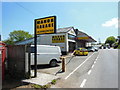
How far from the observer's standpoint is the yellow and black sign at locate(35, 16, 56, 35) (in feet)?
21.1

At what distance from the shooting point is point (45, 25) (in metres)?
6.67

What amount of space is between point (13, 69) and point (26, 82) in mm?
1903

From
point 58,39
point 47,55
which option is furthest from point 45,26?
point 58,39

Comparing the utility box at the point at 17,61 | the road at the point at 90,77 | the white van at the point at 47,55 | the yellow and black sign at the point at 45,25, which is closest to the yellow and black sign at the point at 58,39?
the white van at the point at 47,55

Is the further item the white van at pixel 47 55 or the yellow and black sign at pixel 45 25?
the white van at pixel 47 55

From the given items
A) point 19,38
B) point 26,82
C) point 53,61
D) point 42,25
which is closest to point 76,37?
point 53,61

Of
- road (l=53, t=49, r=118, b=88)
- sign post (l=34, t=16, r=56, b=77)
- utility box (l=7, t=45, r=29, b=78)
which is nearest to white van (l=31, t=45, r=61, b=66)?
road (l=53, t=49, r=118, b=88)

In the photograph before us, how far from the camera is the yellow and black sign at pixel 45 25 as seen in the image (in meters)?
6.42

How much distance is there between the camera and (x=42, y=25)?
6.71 meters

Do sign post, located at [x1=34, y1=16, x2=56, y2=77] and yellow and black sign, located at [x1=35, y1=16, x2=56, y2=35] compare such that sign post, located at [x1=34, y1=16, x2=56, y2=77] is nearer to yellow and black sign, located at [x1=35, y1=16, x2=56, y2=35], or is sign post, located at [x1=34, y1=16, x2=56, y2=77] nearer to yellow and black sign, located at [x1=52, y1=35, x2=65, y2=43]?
yellow and black sign, located at [x1=35, y1=16, x2=56, y2=35]

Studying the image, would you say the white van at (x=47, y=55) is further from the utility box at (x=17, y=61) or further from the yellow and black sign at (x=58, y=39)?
the yellow and black sign at (x=58, y=39)

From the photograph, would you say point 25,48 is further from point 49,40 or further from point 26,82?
point 49,40

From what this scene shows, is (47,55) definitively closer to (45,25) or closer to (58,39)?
(45,25)

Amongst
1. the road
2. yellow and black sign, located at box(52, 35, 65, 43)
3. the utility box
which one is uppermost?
yellow and black sign, located at box(52, 35, 65, 43)
